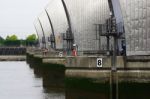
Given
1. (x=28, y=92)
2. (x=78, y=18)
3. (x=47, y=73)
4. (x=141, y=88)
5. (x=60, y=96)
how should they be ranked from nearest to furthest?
(x=141, y=88)
(x=60, y=96)
(x=28, y=92)
(x=47, y=73)
(x=78, y=18)

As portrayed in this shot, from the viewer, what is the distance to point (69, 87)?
26297mm

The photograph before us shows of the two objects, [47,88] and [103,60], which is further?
[47,88]

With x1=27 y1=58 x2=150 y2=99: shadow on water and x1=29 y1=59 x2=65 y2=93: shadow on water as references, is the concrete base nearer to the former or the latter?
x1=27 y1=58 x2=150 y2=99: shadow on water

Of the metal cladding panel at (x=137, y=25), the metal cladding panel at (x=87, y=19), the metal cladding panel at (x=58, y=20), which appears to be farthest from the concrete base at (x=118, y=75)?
the metal cladding panel at (x=58, y=20)

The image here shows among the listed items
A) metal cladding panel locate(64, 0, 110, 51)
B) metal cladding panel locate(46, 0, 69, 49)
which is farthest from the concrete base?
metal cladding panel locate(46, 0, 69, 49)

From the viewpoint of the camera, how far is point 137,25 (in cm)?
2869

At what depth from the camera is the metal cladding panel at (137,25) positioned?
92.5 ft

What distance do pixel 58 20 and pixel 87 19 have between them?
27642 millimetres

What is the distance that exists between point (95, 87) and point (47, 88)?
15844mm

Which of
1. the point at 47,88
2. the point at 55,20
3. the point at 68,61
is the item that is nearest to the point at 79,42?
the point at 47,88

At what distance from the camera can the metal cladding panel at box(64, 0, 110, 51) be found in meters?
43.2

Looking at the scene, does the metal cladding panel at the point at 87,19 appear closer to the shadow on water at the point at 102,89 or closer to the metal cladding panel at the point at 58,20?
the shadow on water at the point at 102,89

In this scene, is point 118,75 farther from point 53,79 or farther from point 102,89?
point 53,79

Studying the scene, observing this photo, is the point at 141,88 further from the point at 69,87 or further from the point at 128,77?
the point at 69,87
